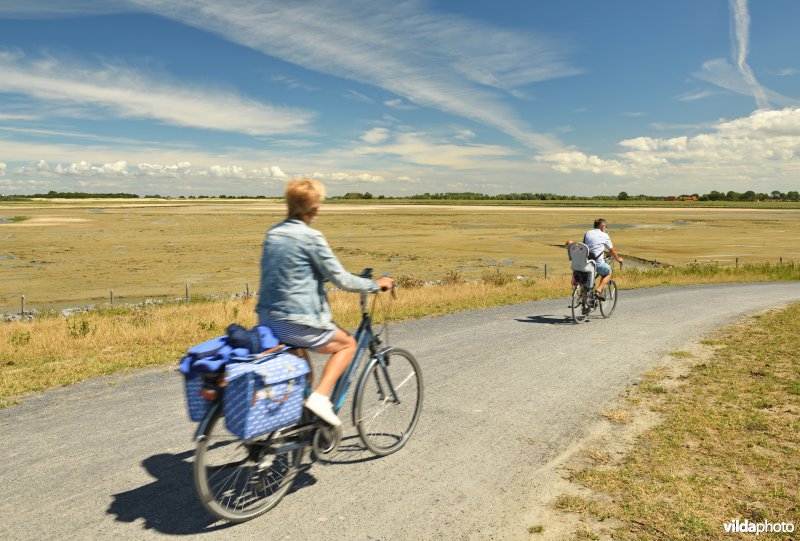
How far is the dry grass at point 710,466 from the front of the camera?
396 centimetres

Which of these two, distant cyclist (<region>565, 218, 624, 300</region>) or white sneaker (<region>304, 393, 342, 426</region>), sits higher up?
distant cyclist (<region>565, 218, 624, 300</region>)

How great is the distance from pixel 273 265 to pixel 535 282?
1832cm

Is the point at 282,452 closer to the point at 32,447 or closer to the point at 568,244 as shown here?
the point at 32,447

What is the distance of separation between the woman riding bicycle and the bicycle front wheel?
74 cm

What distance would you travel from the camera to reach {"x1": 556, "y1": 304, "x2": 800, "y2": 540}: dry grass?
13.0ft

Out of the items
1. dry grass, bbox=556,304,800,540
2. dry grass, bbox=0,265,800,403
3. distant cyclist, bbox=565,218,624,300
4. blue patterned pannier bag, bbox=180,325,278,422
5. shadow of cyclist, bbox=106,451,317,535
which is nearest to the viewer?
blue patterned pannier bag, bbox=180,325,278,422

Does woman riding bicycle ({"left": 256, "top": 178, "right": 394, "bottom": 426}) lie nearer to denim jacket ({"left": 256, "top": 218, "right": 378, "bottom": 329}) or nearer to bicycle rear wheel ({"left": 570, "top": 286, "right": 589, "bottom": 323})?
denim jacket ({"left": 256, "top": 218, "right": 378, "bottom": 329})

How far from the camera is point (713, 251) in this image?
4075cm

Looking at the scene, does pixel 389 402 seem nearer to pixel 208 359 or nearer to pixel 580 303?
pixel 208 359

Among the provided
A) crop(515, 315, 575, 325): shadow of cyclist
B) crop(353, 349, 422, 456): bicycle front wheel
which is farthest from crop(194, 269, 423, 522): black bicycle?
crop(515, 315, 575, 325): shadow of cyclist

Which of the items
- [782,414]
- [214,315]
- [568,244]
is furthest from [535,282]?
[782,414]

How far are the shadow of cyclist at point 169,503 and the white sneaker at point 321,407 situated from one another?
72cm

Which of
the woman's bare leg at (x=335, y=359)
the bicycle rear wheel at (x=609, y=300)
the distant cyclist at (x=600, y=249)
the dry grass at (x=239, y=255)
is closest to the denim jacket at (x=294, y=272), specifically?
the woman's bare leg at (x=335, y=359)

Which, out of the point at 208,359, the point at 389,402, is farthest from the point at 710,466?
the point at 208,359
